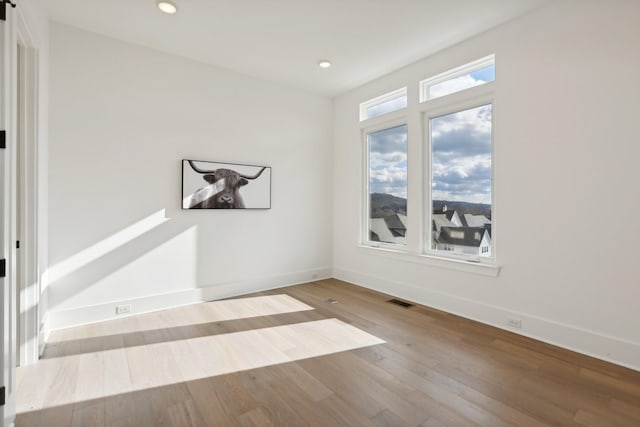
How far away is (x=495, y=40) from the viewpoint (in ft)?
10.8

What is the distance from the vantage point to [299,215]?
5.05 m

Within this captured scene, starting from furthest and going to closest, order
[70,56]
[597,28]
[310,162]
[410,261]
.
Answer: [310,162], [410,261], [70,56], [597,28]

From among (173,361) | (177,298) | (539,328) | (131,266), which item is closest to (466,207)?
(539,328)

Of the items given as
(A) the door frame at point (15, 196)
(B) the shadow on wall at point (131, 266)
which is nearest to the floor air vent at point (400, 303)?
(B) the shadow on wall at point (131, 266)

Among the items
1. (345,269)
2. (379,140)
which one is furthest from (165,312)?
(379,140)

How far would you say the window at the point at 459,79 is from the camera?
3436 mm

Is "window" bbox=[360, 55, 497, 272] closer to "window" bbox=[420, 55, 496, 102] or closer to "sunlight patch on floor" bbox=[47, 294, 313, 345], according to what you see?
"window" bbox=[420, 55, 496, 102]

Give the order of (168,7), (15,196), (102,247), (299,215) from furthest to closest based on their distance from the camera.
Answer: (299,215)
(102,247)
(168,7)
(15,196)

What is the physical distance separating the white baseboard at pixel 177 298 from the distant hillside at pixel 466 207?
90.9 inches

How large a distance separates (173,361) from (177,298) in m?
1.44

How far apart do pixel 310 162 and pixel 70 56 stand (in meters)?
3.21

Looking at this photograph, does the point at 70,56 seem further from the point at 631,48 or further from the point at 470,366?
the point at 631,48

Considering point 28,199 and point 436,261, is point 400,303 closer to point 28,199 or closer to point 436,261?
point 436,261

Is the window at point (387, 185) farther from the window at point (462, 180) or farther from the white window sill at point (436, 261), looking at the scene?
the window at point (462, 180)
